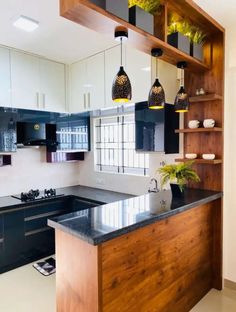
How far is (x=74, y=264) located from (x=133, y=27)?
169 cm

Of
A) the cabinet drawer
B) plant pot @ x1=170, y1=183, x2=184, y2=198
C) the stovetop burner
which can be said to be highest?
plant pot @ x1=170, y1=183, x2=184, y2=198

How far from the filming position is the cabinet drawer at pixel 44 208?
324 centimetres

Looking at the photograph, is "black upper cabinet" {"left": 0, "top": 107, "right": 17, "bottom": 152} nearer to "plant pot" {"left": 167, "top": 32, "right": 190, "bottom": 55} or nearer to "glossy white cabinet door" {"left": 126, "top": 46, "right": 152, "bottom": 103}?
"glossy white cabinet door" {"left": 126, "top": 46, "right": 152, "bottom": 103}

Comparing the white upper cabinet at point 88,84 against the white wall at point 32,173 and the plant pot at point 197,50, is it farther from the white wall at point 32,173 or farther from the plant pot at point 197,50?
the plant pot at point 197,50

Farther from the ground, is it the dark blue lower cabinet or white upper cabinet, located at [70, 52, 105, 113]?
white upper cabinet, located at [70, 52, 105, 113]

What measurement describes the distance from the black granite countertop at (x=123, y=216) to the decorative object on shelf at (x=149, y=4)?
5.30 ft

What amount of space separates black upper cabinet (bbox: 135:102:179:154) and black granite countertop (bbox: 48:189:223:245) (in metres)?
0.57

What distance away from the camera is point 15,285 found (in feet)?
9.14

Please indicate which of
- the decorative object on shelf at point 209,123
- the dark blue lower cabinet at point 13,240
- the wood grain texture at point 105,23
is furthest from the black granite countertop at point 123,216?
the dark blue lower cabinet at point 13,240

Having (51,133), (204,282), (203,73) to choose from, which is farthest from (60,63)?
(204,282)

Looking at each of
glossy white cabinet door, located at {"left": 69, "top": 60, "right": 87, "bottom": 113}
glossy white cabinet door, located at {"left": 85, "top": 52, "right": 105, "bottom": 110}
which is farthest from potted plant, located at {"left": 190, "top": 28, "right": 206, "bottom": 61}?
glossy white cabinet door, located at {"left": 69, "top": 60, "right": 87, "bottom": 113}

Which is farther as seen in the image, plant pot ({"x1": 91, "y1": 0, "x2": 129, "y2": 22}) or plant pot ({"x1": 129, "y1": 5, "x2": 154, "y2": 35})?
plant pot ({"x1": 129, "y1": 5, "x2": 154, "y2": 35})

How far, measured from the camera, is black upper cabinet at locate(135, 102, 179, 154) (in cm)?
275

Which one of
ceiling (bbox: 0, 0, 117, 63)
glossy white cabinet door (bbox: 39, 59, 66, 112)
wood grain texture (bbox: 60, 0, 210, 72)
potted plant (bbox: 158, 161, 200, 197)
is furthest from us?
glossy white cabinet door (bbox: 39, 59, 66, 112)
